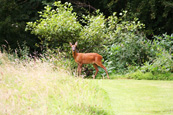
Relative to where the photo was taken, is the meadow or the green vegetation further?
the green vegetation

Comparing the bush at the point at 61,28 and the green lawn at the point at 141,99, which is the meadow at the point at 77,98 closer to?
the green lawn at the point at 141,99

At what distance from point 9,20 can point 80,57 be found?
6.55 meters

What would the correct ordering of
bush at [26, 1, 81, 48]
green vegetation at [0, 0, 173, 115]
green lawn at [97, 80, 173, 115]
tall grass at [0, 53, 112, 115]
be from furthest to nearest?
bush at [26, 1, 81, 48], green vegetation at [0, 0, 173, 115], green lawn at [97, 80, 173, 115], tall grass at [0, 53, 112, 115]

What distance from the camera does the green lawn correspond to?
509cm

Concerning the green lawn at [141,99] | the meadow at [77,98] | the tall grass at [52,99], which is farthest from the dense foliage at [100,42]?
the tall grass at [52,99]

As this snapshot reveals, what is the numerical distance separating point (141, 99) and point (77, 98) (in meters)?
1.42

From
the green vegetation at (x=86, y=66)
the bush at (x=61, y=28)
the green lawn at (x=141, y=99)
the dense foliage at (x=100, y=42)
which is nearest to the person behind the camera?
the green lawn at (x=141, y=99)

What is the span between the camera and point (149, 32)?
15.4 m

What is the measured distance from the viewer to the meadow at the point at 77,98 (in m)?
4.92

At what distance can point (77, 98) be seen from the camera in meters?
5.47

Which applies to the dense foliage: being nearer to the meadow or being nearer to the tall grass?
the meadow

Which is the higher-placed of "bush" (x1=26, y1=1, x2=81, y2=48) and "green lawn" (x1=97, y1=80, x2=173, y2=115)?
"bush" (x1=26, y1=1, x2=81, y2=48)

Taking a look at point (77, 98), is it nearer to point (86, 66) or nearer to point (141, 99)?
point (141, 99)

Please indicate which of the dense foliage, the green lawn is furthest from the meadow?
the dense foliage
